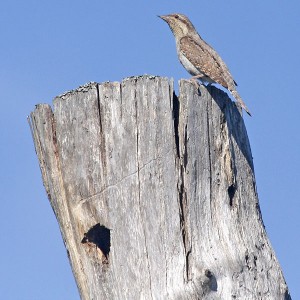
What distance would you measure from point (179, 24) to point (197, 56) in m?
1.11

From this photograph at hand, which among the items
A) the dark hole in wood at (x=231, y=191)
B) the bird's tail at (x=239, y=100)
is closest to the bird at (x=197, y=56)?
the bird's tail at (x=239, y=100)

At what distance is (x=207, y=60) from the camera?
7.35 m

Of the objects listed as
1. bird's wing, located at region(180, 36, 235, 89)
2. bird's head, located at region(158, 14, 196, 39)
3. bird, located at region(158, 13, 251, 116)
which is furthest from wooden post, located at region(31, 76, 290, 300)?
bird's head, located at region(158, 14, 196, 39)

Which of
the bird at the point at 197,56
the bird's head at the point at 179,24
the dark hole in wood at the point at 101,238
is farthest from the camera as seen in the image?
the bird's head at the point at 179,24

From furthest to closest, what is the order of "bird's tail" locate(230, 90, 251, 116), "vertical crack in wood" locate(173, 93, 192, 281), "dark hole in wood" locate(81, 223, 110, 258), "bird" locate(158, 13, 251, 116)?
"bird" locate(158, 13, 251, 116) < "bird's tail" locate(230, 90, 251, 116) < "dark hole in wood" locate(81, 223, 110, 258) < "vertical crack in wood" locate(173, 93, 192, 281)

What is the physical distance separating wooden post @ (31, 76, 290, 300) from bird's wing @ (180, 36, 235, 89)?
203cm

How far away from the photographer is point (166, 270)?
441 centimetres

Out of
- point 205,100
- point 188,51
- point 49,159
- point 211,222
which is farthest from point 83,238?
point 188,51

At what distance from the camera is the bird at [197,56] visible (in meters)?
6.87

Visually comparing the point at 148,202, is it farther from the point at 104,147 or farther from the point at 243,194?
the point at 243,194

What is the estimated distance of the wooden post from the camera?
442 cm

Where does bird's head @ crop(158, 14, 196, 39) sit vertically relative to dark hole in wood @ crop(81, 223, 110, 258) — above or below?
above

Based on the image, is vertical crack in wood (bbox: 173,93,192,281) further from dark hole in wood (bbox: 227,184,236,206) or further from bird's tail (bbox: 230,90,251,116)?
bird's tail (bbox: 230,90,251,116)

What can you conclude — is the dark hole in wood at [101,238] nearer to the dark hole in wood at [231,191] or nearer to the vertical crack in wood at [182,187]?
the vertical crack in wood at [182,187]
